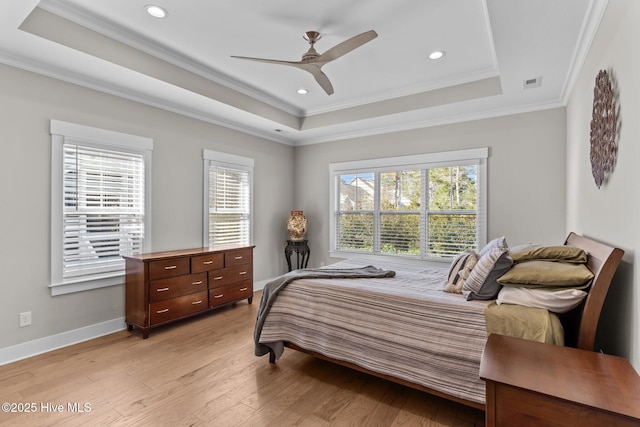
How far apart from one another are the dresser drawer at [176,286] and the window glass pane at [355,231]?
8.09 ft

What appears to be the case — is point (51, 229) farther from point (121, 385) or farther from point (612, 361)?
point (612, 361)

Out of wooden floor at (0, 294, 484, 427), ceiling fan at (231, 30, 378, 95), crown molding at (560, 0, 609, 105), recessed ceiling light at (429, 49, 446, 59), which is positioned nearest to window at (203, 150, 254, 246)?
wooden floor at (0, 294, 484, 427)

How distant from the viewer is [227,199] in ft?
16.0

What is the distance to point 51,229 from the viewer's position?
122 inches

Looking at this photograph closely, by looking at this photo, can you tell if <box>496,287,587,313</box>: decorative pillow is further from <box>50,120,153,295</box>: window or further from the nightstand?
the nightstand

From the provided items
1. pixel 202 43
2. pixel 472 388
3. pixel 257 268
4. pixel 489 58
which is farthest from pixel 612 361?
pixel 257 268

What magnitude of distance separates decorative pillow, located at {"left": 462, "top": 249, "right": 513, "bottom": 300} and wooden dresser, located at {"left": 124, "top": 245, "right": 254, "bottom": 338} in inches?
117

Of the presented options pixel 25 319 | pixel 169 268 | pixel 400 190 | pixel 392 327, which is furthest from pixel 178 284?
pixel 400 190

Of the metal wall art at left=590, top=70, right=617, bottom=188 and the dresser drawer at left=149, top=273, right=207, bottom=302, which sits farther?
the dresser drawer at left=149, top=273, right=207, bottom=302

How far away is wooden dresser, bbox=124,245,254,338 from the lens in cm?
340

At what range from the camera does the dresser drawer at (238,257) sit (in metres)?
4.23

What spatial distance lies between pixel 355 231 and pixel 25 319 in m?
4.18

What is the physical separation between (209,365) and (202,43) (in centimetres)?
298

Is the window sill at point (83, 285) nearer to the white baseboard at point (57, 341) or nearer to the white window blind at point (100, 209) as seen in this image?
the white window blind at point (100, 209)
